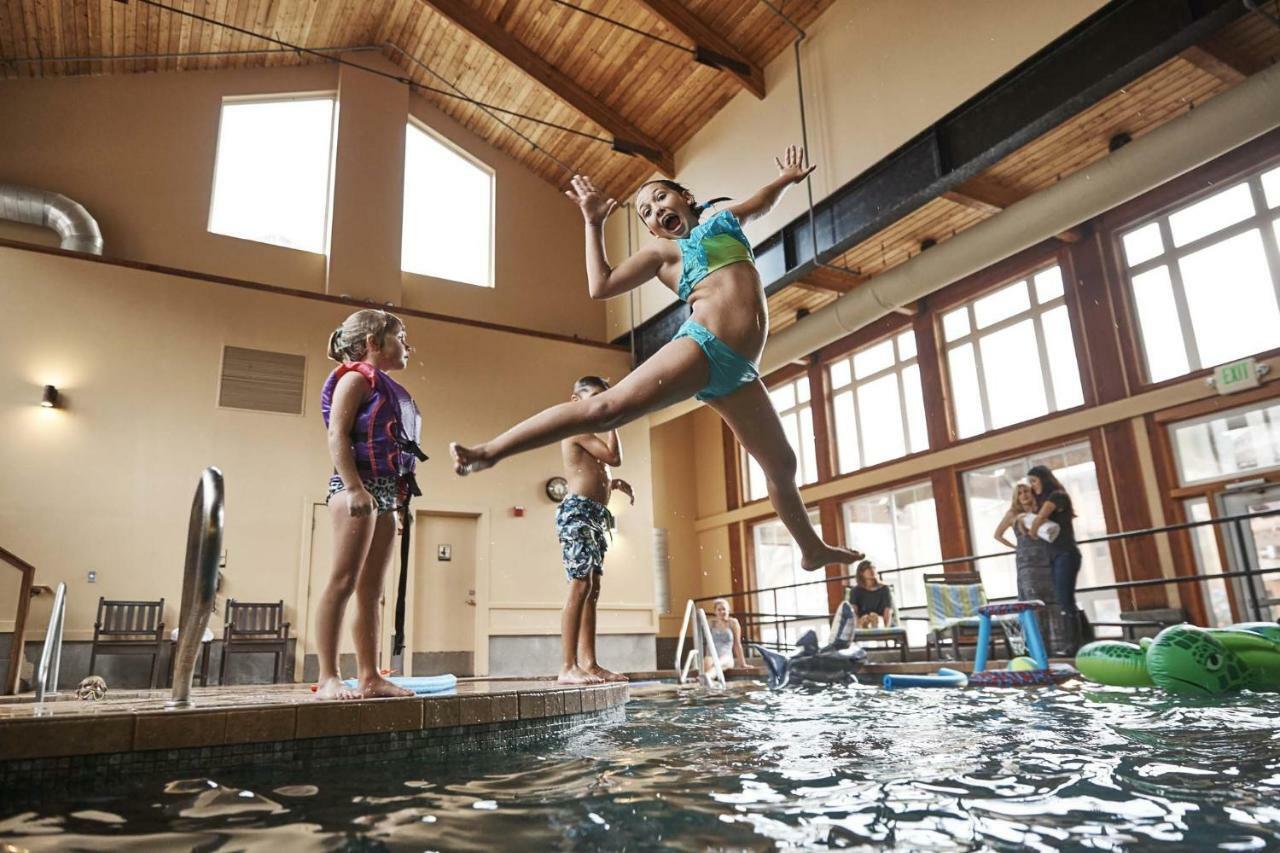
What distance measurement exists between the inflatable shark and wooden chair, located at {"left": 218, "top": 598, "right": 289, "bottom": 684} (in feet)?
18.3

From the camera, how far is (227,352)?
9.88 metres

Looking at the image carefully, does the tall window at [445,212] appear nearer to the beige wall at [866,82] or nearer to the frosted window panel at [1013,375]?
the beige wall at [866,82]

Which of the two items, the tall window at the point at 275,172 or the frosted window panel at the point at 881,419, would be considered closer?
the tall window at the point at 275,172

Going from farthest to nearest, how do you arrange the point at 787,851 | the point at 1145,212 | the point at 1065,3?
the point at 1145,212 → the point at 1065,3 → the point at 787,851

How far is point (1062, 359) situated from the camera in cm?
1145

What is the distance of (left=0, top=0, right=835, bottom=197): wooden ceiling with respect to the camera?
32.5ft

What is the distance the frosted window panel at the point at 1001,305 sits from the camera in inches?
480

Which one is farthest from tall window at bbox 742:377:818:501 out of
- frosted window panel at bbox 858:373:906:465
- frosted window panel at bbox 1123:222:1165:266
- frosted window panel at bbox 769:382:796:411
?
frosted window panel at bbox 1123:222:1165:266

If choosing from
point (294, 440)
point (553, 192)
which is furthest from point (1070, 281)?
point (294, 440)

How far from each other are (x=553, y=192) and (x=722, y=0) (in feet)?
16.8

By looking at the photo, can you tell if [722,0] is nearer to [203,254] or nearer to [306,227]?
[306,227]

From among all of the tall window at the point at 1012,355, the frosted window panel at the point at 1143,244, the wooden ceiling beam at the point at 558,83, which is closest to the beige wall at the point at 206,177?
the wooden ceiling beam at the point at 558,83

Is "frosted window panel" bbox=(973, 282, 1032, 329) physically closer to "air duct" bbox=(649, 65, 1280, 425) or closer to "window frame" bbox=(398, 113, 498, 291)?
"air duct" bbox=(649, 65, 1280, 425)

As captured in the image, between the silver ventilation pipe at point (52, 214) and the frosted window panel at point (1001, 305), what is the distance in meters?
12.5
